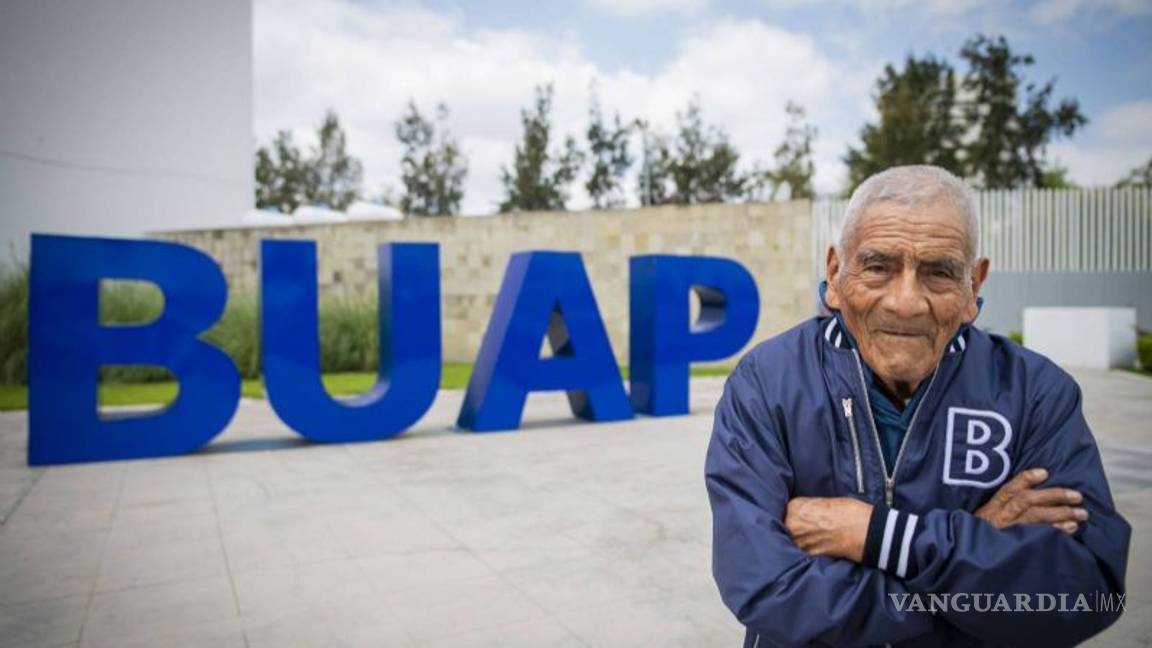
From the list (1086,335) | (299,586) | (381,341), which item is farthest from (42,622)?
(1086,335)

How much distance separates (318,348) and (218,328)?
8.44 metres

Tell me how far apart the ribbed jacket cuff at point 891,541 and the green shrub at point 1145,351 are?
15680 millimetres

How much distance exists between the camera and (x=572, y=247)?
17391 millimetres

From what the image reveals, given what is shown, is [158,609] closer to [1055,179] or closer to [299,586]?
[299,586]

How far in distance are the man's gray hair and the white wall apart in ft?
57.9

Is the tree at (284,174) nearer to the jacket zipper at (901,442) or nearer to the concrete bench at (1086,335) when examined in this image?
the concrete bench at (1086,335)

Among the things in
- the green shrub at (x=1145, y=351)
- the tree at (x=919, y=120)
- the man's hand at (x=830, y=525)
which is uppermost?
the tree at (x=919, y=120)

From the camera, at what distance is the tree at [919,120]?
32750 mm

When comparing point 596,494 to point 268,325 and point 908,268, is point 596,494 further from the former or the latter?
point 908,268

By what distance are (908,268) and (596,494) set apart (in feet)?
14.0

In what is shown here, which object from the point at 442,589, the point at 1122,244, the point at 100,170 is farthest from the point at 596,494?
the point at 100,170

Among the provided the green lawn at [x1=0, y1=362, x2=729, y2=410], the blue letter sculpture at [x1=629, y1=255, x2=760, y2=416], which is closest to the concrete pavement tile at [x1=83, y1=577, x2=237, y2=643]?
the blue letter sculpture at [x1=629, y1=255, x2=760, y2=416]

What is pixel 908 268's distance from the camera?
1.58 m

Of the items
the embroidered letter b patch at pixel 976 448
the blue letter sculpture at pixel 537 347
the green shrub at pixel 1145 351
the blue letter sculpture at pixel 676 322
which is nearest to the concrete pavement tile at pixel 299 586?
the embroidered letter b patch at pixel 976 448
